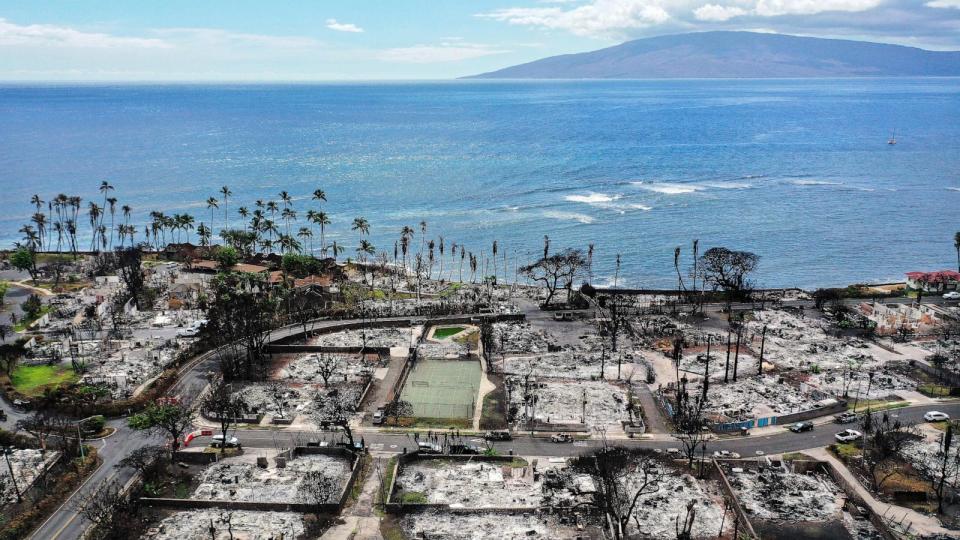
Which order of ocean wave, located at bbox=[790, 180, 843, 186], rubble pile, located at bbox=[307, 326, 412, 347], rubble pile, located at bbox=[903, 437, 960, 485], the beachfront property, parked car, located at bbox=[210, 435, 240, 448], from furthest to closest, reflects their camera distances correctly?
ocean wave, located at bbox=[790, 180, 843, 186], the beachfront property, rubble pile, located at bbox=[307, 326, 412, 347], parked car, located at bbox=[210, 435, 240, 448], rubble pile, located at bbox=[903, 437, 960, 485]

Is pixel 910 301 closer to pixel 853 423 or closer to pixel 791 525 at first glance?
pixel 853 423

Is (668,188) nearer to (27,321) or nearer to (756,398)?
(756,398)

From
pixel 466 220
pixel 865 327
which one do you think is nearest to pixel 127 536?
pixel 865 327

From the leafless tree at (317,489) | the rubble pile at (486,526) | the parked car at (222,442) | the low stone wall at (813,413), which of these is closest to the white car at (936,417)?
the low stone wall at (813,413)

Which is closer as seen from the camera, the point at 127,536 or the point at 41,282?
the point at 127,536

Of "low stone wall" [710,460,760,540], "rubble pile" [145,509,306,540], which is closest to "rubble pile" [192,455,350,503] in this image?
"rubble pile" [145,509,306,540]

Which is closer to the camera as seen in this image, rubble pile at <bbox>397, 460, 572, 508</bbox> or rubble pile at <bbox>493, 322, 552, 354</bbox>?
rubble pile at <bbox>397, 460, 572, 508</bbox>

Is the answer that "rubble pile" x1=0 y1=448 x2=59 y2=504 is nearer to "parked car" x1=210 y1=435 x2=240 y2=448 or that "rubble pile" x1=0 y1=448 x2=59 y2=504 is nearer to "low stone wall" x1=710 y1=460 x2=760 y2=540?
"parked car" x1=210 y1=435 x2=240 y2=448
